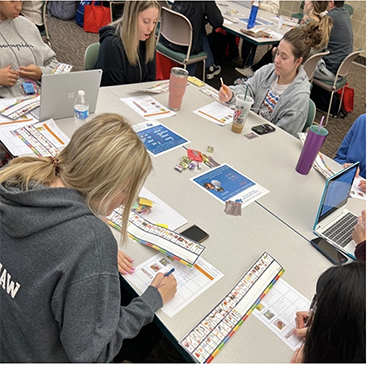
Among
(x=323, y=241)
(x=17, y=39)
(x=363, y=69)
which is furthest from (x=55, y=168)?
(x=363, y=69)

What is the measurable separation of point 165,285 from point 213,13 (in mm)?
3310

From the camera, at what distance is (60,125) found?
5.85 ft

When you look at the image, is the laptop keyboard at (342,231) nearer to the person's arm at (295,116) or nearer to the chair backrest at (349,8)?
the person's arm at (295,116)

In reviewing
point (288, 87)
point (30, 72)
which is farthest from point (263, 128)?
point (30, 72)

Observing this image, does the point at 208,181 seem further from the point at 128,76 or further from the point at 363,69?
the point at 363,69

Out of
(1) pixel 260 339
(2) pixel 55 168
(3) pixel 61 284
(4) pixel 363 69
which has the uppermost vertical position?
(2) pixel 55 168

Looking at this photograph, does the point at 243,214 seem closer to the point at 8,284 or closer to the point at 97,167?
the point at 97,167

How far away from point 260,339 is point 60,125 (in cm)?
131

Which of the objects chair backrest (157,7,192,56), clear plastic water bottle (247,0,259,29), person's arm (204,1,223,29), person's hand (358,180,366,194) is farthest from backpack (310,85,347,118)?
person's hand (358,180,366,194)

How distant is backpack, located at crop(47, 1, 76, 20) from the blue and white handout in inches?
191

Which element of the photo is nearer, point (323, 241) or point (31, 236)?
point (31, 236)

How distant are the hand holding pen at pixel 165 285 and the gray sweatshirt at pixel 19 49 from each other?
152 centimetres

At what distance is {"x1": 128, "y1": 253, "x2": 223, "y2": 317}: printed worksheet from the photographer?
1118mm

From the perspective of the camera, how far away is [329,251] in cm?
140
